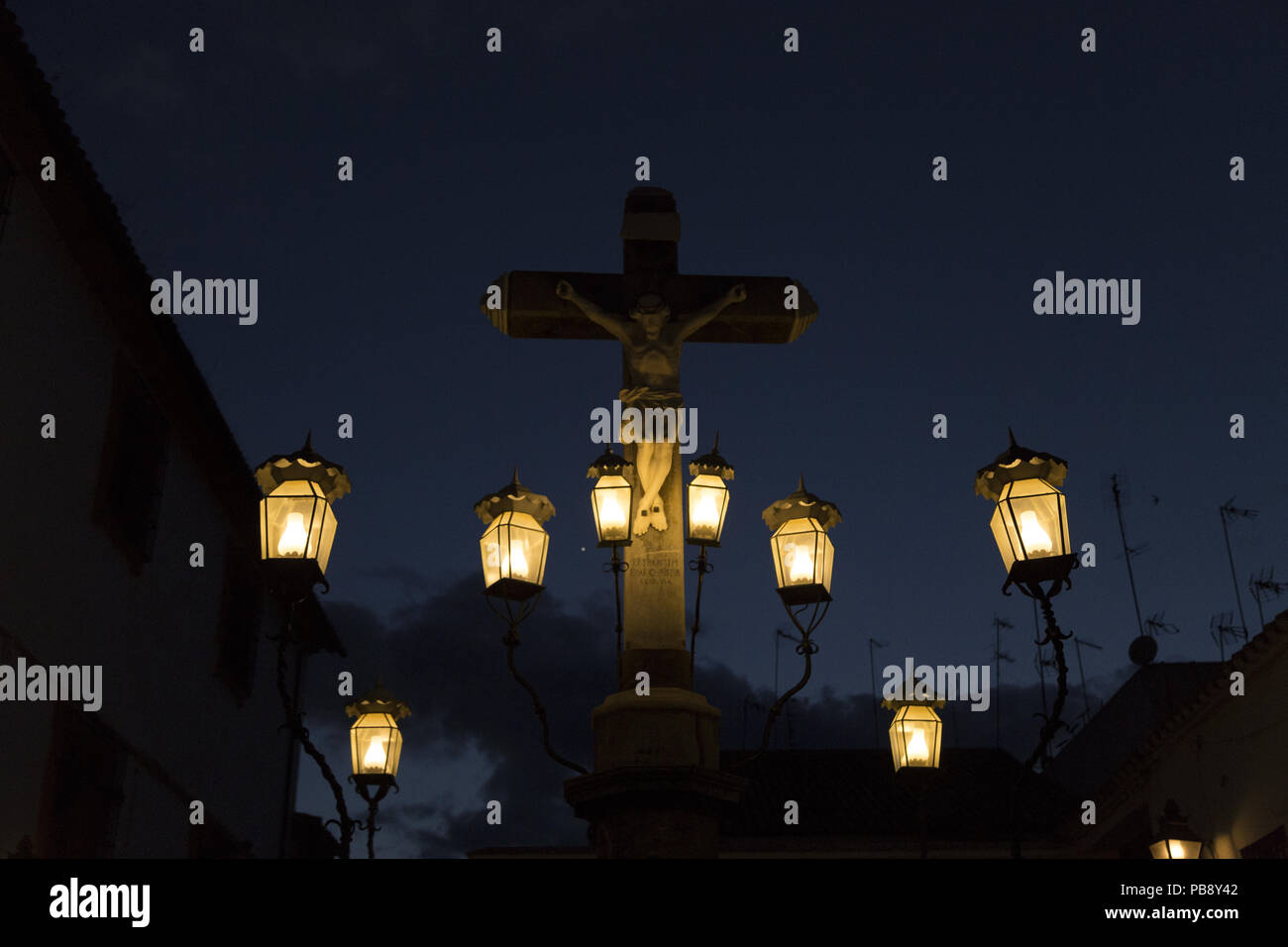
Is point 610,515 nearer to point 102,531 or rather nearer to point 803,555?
point 803,555

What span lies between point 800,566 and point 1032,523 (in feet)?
3.76

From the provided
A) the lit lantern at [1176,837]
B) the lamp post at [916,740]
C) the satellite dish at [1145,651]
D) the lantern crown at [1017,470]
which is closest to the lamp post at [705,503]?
the lantern crown at [1017,470]

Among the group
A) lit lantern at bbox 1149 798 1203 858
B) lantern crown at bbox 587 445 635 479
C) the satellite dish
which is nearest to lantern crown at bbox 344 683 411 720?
lantern crown at bbox 587 445 635 479

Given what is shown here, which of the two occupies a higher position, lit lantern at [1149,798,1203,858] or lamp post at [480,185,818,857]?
lamp post at [480,185,818,857]

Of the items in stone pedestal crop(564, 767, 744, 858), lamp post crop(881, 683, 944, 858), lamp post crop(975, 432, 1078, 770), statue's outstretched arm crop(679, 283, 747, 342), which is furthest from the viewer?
lamp post crop(881, 683, 944, 858)

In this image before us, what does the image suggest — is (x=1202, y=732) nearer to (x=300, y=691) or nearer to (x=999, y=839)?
(x=999, y=839)

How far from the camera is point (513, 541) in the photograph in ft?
19.5

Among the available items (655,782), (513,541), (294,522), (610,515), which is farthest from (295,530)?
(655,782)

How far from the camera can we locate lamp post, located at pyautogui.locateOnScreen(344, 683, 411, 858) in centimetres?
998

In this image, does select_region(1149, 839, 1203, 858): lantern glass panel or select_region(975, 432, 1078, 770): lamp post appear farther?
select_region(1149, 839, 1203, 858): lantern glass panel

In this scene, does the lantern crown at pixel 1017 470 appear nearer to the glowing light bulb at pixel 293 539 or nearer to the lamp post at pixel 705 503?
the lamp post at pixel 705 503

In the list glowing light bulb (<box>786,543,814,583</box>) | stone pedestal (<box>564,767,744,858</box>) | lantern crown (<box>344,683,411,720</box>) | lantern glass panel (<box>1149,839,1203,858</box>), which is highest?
glowing light bulb (<box>786,543,814,583</box>)

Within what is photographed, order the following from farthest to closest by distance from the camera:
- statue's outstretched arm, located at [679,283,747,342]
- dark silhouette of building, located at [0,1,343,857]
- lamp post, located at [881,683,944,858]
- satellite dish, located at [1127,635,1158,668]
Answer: satellite dish, located at [1127,635,1158,668]
lamp post, located at [881,683,944,858]
dark silhouette of building, located at [0,1,343,857]
statue's outstretched arm, located at [679,283,747,342]

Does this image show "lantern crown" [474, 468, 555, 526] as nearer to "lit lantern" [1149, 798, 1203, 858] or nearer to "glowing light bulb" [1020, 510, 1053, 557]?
"glowing light bulb" [1020, 510, 1053, 557]
